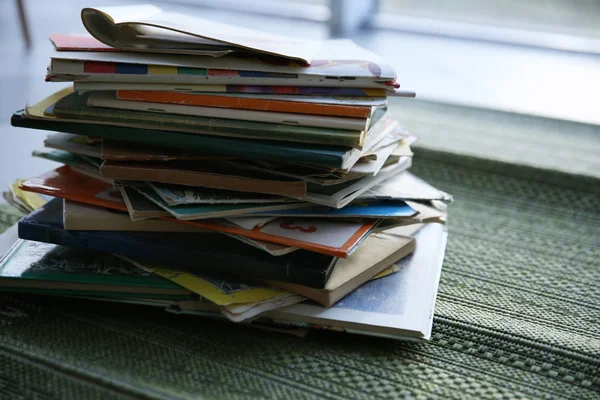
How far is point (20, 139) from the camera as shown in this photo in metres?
1.29

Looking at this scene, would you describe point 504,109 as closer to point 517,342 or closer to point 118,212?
point 517,342

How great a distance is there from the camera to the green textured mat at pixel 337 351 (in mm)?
627

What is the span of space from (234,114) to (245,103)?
0.02m

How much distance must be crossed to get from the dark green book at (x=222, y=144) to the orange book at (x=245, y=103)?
32mm

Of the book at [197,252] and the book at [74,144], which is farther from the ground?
the book at [74,144]

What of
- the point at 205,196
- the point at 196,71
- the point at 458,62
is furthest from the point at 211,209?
the point at 458,62

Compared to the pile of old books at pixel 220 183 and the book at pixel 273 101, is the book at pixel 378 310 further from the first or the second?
the book at pixel 273 101

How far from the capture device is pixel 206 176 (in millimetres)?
714

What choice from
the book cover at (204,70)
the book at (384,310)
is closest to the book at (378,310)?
the book at (384,310)

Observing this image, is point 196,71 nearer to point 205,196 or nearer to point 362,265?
point 205,196

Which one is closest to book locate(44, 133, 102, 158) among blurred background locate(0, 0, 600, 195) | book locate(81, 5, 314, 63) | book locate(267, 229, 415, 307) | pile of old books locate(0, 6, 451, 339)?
pile of old books locate(0, 6, 451, 339)

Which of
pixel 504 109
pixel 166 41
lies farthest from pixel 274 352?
pixel 504 109

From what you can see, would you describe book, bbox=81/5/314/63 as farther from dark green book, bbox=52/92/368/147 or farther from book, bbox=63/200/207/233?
book, bbox=63/200/207/233

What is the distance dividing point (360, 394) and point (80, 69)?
1.33 ft
